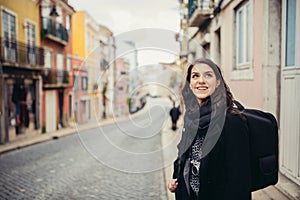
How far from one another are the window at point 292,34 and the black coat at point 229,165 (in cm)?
216

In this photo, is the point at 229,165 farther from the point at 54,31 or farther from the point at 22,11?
the point at 54,31

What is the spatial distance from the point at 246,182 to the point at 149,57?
1.29m

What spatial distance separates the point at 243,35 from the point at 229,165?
4.69 meters

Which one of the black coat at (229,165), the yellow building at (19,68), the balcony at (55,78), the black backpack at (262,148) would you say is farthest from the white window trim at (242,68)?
the balcony at (55,78)

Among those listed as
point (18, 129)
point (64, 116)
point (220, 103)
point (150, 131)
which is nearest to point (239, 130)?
point (220, 103)

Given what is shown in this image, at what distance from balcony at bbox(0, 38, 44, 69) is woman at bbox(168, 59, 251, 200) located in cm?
1191

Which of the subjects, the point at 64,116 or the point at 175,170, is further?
the point at 64,116

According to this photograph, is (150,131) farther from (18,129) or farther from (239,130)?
(18,129)

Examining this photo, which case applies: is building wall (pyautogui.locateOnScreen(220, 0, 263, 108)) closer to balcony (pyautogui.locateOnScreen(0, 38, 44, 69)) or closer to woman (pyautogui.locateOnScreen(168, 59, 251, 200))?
woman (pyautogui.locateOnScreen(168, 59, 251, 200))

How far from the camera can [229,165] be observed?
1620 mm

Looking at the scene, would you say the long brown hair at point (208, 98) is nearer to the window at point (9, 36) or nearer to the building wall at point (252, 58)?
the building wall at point (252, 58)

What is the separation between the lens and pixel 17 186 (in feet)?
17.3

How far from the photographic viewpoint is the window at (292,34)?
11.0 ft

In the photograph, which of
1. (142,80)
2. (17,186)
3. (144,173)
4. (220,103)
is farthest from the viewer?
(144,173)
